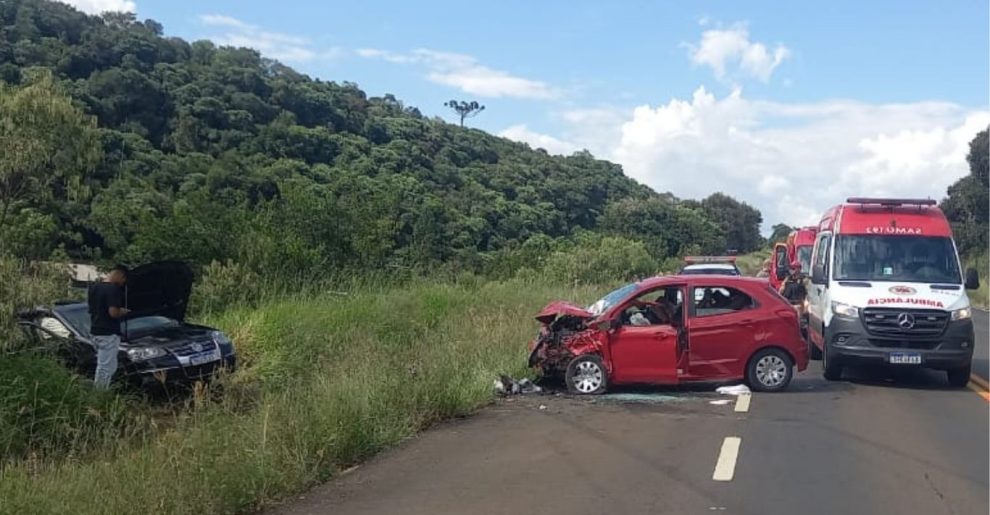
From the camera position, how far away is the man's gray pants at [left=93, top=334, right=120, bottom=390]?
42.9 ft

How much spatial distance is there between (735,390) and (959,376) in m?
3.68

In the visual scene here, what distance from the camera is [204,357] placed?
48.9 ft

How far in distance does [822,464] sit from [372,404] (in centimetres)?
467

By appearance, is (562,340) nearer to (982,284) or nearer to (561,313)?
(561,313)

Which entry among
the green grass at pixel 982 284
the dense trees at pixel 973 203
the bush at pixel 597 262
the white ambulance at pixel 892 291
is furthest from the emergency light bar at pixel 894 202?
the dense trees at pixel 973 203

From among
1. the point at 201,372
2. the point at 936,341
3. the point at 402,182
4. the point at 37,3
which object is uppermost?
the point at 37,3

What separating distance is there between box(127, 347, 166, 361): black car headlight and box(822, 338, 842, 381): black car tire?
10.0m

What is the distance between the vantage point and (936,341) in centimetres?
1441

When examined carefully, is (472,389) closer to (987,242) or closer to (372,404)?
(372,404)

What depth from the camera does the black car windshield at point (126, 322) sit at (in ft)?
48.8

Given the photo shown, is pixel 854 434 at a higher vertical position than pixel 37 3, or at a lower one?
lower

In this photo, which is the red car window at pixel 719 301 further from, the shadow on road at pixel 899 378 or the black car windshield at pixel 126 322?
the black car windshield at pixel 126 322

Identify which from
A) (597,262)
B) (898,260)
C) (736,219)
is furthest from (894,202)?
(736,219)

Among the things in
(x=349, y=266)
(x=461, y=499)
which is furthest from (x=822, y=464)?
(x=349, y=266)
